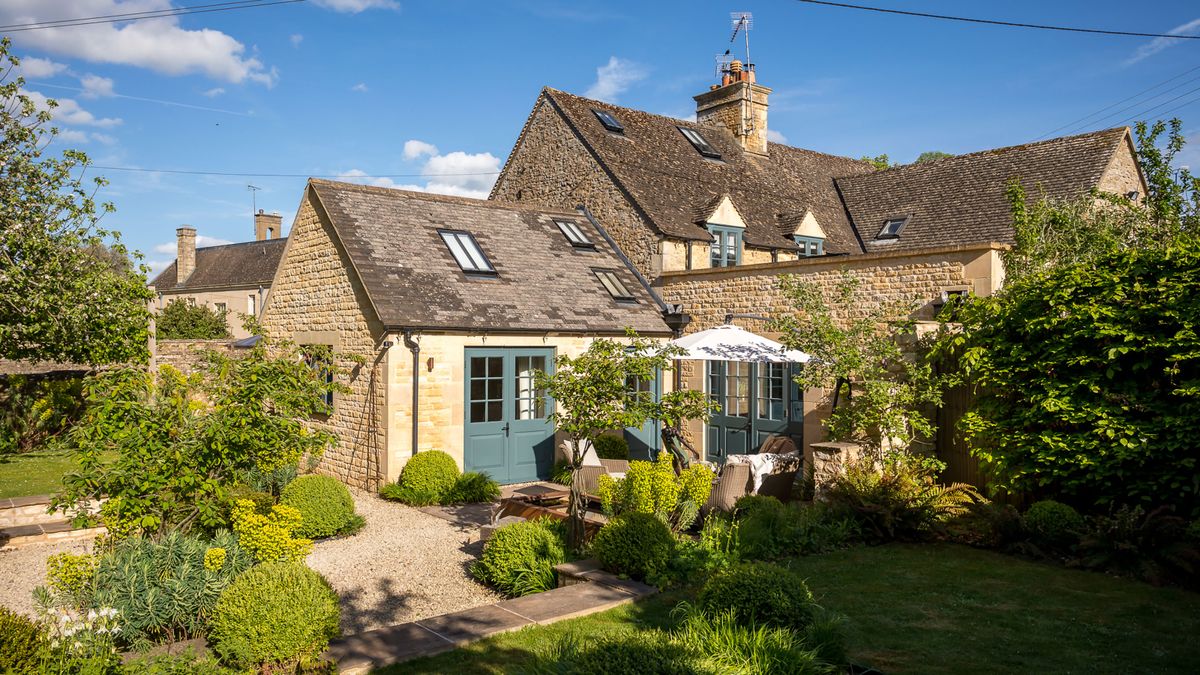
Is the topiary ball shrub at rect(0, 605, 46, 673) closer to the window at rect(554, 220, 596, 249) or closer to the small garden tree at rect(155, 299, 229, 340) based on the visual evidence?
the window at rect(554, 220, 596, 249)

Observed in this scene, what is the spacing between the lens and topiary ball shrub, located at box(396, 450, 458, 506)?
13.3 meters

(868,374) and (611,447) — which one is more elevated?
(868,374)

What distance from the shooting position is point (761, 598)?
5.68 m

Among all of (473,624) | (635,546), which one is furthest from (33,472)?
(635,546)

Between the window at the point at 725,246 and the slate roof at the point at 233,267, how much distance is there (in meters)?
28.0

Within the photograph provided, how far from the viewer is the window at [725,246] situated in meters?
19.3

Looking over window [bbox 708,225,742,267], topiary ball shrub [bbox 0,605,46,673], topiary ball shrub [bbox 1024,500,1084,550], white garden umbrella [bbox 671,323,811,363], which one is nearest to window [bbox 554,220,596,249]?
window [bbox 708,225,742,267]

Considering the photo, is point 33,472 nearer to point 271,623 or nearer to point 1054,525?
point 271,623

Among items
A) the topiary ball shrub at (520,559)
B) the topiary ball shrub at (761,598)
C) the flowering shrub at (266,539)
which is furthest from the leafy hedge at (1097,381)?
the flowering shrub at (266,539)

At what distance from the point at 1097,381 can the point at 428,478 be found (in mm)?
9817

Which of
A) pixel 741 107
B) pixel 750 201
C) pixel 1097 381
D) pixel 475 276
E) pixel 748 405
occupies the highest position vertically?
pixel 741 107

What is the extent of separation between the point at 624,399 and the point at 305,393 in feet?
11.6

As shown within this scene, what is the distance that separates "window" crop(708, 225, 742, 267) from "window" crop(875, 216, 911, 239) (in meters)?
4.96

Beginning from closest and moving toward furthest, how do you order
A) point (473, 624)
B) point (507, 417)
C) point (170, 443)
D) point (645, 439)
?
point (473, 624) → point (170, 443) → point (507, 417) → point (645, 439)
